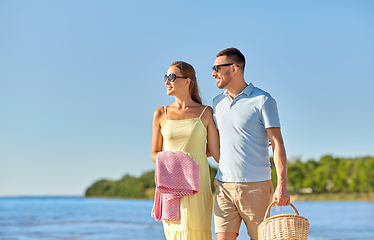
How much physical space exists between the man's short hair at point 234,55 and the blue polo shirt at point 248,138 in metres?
0.28

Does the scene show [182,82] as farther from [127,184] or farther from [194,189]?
[127,184]

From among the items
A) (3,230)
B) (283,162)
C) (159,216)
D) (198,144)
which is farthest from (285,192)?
(3,230)

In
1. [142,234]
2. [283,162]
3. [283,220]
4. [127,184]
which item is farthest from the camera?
[127,184]

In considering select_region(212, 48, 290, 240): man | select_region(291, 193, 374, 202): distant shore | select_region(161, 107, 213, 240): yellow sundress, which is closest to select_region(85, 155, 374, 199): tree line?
select_region(291, 193, 374, 202): distant shore

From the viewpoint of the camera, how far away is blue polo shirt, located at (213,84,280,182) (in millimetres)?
3107

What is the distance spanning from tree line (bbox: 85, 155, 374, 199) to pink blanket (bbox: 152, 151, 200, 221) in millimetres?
41493

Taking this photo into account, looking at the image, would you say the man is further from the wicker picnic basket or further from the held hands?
the wicker picnic basket

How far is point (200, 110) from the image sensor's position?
139 inches

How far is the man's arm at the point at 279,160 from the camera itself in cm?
290

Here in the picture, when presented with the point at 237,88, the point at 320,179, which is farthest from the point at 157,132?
the point at 320,179

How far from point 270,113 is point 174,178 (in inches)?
36.3

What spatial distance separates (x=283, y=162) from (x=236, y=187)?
0.40 metres

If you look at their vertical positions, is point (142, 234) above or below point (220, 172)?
below

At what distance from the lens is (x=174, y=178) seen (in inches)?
131
